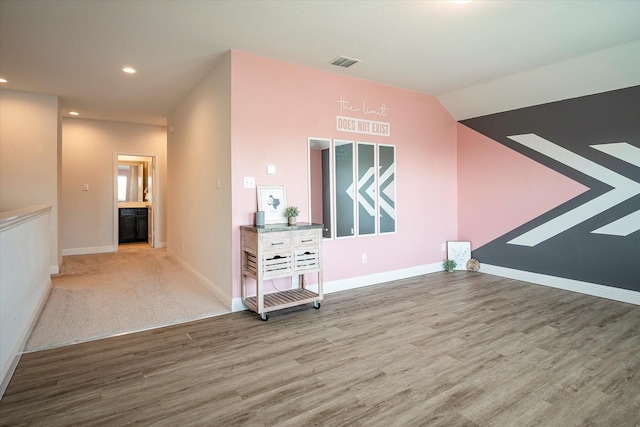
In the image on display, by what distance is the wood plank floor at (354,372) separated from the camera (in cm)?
192

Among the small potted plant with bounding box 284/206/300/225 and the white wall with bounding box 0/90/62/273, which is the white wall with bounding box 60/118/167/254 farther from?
the small potted plant with bounding box 284/206/300/225

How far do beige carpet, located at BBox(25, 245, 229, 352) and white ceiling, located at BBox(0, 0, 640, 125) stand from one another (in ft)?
8.75

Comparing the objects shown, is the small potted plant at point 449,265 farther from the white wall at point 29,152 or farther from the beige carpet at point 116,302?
the white wall at point 29,152

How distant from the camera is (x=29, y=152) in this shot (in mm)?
5191

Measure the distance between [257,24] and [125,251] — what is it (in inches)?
238

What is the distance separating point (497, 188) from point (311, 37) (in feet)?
11.6

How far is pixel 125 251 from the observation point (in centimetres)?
730

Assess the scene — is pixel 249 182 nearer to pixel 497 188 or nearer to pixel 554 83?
pixel 497 188

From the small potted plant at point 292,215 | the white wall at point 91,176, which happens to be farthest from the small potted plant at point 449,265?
the white wall at point 91,176

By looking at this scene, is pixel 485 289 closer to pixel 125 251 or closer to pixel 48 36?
pixel 48 36

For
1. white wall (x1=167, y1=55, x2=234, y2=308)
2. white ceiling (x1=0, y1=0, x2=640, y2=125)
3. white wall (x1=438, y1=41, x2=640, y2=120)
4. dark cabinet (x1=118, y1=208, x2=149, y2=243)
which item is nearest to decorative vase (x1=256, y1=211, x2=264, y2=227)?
white wall (x1=167, y1=55, x2=234, y2=308)

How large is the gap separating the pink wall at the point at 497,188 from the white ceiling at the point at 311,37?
101 cm

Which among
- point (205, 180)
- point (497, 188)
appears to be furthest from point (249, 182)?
point (497, 188)

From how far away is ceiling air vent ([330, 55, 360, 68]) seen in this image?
3779 mm
